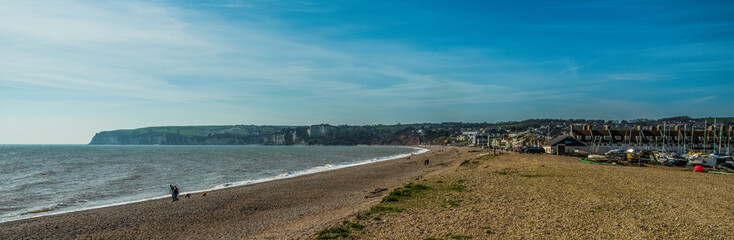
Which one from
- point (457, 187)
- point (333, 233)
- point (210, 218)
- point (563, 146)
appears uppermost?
point (563, 146)

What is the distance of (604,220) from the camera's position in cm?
1073

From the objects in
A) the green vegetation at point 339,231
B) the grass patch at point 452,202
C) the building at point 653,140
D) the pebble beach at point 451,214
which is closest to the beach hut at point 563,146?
the building at point 653,140

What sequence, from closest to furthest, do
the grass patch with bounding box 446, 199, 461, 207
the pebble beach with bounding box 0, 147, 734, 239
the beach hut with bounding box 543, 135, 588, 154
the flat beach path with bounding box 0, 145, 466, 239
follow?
the pebble beach with bounding box 0, 147, 734, 239, the flat beach path with bounding box 0, 145, 466, 239, the grass patch with bounding box 446, 199, 461, 207, the beach hut with bounding box 543, 135, 588, 154

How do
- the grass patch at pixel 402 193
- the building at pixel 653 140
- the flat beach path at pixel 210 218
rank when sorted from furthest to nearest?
the building at pixel 653 140, the grass patch at pixel 402 193, the flat beach path at pixel 210 218

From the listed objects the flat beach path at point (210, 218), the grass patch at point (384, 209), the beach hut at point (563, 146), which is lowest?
the flat beach path at point (210, 218)

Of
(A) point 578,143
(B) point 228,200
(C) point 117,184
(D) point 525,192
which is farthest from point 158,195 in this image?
(A) point 578,143

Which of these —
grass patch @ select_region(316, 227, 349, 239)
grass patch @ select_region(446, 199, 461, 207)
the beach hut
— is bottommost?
grass patch @ select_region(316, 227, 349, 239)

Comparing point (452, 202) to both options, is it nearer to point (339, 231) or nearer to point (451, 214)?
point (451, 214)

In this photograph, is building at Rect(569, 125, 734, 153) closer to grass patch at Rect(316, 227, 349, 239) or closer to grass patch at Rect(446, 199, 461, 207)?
grass patch at Rect(446, 199, 461, 207)

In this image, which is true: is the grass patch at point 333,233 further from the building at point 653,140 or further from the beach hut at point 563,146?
the building at point 653,140

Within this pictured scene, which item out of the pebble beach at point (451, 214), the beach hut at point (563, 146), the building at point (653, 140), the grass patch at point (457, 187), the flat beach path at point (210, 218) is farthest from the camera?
the building at point (653, 140)

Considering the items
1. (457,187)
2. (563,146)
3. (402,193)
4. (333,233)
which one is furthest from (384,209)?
(563,146)

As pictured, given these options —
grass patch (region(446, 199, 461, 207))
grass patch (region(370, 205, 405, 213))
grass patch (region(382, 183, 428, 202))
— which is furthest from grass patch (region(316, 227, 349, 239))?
grass patch (region(382, 183, 428, 202))

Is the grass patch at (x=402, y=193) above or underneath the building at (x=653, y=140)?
underneath
